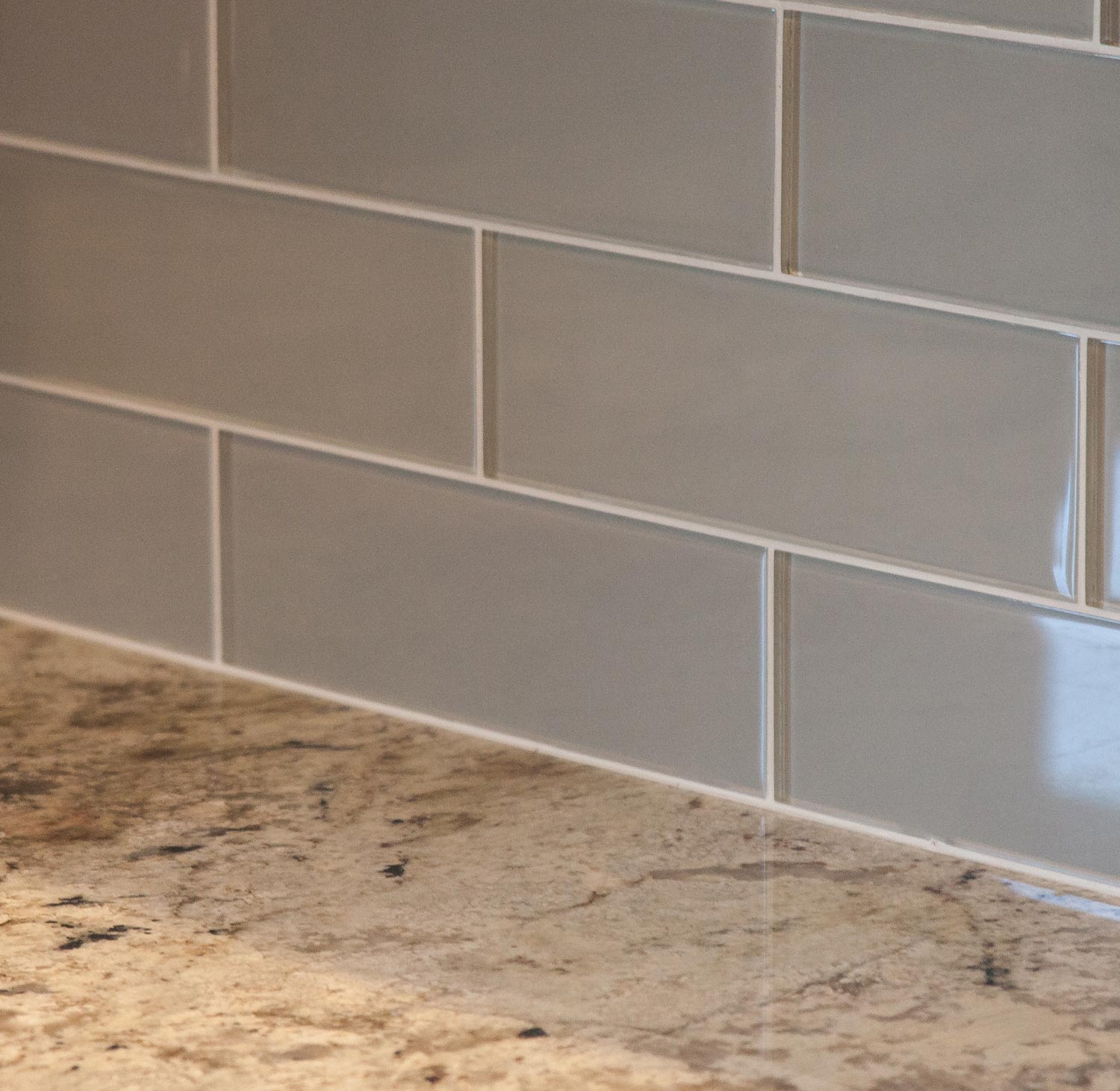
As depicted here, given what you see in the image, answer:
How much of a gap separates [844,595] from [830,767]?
0.09m

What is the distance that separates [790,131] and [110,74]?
418 mm

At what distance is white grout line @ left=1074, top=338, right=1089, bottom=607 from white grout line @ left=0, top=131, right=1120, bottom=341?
0.01 metres

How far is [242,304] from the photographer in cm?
108

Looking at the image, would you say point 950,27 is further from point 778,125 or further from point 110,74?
point 110,74

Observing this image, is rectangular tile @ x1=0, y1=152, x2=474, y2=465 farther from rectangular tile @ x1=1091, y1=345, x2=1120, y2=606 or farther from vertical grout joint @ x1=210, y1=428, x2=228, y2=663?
rectangular tile @ x1=1091, y1=345, x2=1120, y2=606

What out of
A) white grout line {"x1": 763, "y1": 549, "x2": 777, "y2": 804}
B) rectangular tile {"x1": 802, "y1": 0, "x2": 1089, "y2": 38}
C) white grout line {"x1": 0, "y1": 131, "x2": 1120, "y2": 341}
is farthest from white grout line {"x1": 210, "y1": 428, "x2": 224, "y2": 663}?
rectangular tile {"x1": 802, "y1": 0, "x2": 1089, "y2": 38}

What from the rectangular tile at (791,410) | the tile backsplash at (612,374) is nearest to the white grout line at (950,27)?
the tile backsplash at (612,374)

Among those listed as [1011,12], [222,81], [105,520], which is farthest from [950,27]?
[105,520]

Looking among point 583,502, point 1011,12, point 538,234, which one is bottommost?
point 583,502

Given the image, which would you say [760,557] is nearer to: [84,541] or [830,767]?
[830,767]

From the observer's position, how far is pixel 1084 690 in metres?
0.86

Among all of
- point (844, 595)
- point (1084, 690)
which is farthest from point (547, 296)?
point (1084, 690)

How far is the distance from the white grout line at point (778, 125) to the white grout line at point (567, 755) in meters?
0.27

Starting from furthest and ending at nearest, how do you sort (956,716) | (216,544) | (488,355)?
1. (216,544)
2. (488,355)
3. (956,716)
